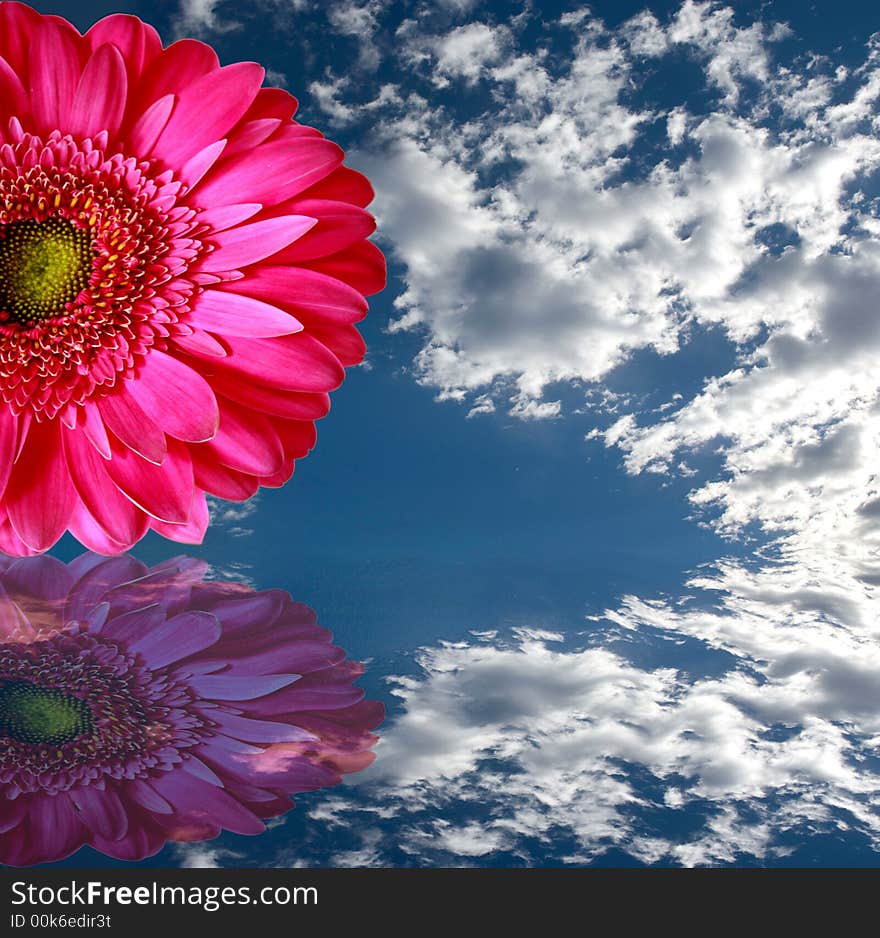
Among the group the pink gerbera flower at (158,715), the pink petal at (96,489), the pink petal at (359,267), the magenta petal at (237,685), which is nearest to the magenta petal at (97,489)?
the pink petal at (96,489)

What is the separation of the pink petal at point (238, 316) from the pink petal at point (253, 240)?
0.03 m

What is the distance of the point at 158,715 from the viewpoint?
770 mm

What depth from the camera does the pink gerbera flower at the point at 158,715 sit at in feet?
2.17

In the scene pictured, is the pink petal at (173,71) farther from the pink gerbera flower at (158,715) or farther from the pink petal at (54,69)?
the pink gerbera flower at (158,715)

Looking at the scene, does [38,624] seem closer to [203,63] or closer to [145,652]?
[145,652]

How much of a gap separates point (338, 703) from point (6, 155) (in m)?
0.67

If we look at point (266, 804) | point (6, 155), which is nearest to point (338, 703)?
point (266, 804)

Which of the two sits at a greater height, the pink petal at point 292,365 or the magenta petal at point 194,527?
the pink petal at point 292,365

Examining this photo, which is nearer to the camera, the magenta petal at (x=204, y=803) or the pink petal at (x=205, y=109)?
the magenta petal at (x=204, y=803)

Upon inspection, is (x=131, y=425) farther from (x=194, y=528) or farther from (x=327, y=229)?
(x=327, y=229)

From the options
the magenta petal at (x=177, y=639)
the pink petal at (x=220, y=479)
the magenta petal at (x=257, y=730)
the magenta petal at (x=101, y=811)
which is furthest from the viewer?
the pink petal at (x=220, y=479)

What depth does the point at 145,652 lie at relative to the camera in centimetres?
88

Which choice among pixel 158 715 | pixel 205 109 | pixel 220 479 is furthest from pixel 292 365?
pixel 158 715

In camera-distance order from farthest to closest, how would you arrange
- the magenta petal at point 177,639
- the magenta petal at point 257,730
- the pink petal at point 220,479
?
the pink petal at point 220,479
the magenta petal at point 177,639
the magenta petal at point 257,730
